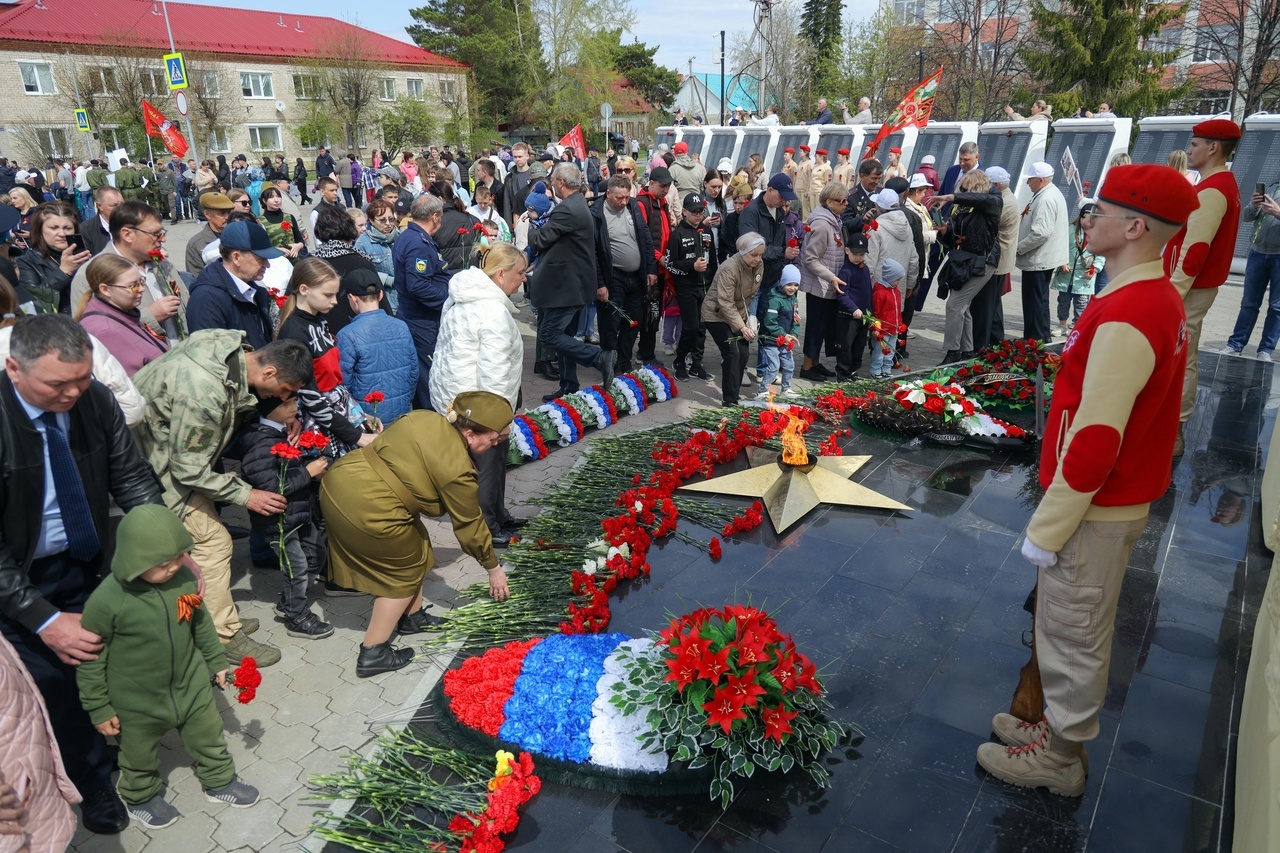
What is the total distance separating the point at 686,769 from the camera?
339 cm

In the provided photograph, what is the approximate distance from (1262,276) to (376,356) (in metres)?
8.99

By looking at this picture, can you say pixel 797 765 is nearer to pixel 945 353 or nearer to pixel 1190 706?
pixel 1190 706

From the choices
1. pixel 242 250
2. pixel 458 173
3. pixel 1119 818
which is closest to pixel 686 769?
pixel 1119 818

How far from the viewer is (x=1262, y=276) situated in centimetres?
862

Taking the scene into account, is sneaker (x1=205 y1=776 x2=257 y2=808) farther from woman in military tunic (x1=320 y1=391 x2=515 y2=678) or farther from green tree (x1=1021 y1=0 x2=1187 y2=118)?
green tree (x1=1021 y1=0 x2=1187 y2=118)

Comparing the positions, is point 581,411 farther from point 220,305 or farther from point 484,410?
point 484,410

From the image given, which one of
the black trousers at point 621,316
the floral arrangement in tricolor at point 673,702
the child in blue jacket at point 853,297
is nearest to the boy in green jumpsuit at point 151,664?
the floral arrangement in tricolor at point 673,702

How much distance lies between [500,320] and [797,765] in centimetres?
320

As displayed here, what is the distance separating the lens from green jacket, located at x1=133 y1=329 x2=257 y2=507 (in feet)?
12.8

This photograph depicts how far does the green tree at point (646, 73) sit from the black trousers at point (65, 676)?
59388 millimetres

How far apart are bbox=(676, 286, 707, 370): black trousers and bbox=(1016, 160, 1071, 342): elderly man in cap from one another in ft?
11.7

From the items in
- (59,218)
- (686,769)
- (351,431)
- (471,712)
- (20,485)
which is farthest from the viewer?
(59,218)

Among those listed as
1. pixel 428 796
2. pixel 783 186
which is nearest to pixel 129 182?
pixel 783 186

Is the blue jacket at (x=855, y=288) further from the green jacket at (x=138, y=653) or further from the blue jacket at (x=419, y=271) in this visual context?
the green jacket at (x=138, y=653)
